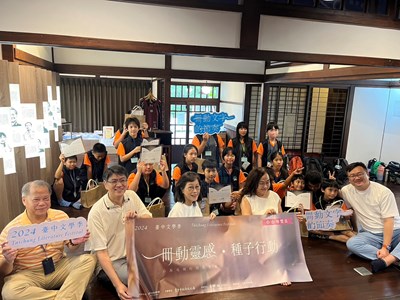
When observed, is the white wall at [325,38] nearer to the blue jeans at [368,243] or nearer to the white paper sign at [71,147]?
the blue jeans at [368,243]

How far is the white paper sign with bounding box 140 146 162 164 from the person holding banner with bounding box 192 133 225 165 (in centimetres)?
102

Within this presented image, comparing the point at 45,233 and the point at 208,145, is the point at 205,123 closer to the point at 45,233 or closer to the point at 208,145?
the point at 208,145

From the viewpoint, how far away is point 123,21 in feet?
8.75

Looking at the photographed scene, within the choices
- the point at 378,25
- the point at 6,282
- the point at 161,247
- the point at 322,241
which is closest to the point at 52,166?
the point at 6,282

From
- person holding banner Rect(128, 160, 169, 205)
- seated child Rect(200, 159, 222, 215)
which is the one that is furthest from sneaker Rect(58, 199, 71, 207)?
seated child Rect(200, 159, 222, 215)

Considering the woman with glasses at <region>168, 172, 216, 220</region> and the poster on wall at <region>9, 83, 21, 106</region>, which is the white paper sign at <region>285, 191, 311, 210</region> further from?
the poster on wall at <region>9, 83, 21, 106</region>

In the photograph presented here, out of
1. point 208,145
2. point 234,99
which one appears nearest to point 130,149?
point 208,145

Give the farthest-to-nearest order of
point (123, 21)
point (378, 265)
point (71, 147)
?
point (71, 147) → point (378, 265) → point (123, 21)

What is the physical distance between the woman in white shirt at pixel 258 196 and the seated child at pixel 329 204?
2.60 ft

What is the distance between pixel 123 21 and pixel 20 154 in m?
1.91

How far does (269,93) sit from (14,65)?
16.8 feet

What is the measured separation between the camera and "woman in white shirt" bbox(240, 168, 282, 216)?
2.81m

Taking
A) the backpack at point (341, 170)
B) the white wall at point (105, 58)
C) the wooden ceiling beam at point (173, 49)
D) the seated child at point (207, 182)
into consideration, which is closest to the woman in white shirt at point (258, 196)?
the seated child at point (207, 182)

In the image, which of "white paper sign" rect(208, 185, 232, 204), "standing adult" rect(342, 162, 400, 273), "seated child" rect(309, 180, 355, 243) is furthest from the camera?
"seated child" rect(309, 180, 355, 243)
